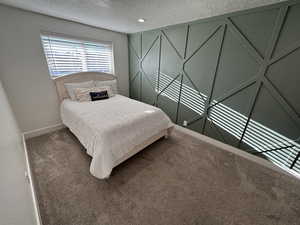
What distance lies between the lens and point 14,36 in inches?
82.6

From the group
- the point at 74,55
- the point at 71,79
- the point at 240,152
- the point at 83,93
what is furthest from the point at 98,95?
the point at 240,152

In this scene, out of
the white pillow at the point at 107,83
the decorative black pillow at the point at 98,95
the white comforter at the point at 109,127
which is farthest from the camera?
the white pillow at the point at 107,83

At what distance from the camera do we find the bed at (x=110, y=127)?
157 cm

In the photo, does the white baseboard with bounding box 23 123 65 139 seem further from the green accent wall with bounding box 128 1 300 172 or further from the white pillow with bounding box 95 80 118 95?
the green accent wall with bounding box 128 1 300 172

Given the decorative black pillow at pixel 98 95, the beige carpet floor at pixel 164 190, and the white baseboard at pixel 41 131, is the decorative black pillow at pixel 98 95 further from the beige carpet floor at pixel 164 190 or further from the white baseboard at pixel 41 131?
the beige carpet floor at pixel 164 190

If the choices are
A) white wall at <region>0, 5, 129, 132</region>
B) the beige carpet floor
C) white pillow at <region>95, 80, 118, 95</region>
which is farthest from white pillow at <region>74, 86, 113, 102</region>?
the beige carpet floor

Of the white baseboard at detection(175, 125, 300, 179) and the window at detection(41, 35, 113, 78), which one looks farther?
the window at detection(41, 35, 113, 78)

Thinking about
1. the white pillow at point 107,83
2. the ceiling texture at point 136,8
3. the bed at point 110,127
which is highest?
the ceiling texture at point 136,8

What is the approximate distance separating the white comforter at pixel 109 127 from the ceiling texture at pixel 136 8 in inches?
63.5

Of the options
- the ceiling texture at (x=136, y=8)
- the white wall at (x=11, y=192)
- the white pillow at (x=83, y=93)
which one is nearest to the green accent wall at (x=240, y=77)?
the ceiling texture at (x=136, y=8)

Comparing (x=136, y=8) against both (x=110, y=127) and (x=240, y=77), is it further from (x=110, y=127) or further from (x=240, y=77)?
(x=240, y=77)

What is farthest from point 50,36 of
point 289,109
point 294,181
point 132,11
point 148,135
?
point 294,181

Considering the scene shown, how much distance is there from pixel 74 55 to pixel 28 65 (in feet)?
2.96

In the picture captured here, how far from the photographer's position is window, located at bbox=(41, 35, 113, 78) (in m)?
2.54
